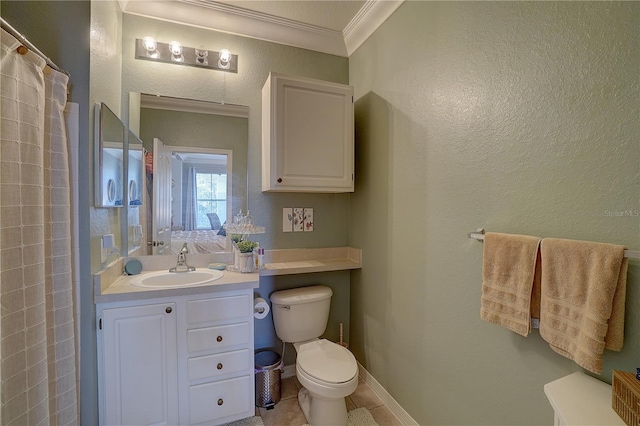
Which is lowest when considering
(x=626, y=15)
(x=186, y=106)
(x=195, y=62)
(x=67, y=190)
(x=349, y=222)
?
(x=349, y=222)

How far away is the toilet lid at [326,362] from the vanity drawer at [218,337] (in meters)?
0.39

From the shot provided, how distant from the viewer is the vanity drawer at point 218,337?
5.29 ft

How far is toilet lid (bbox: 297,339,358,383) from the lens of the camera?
1594 millimetres

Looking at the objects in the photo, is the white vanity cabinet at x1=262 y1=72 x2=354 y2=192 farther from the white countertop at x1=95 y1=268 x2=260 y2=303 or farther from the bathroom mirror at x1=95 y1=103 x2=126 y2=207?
the bathroom mirror at x1=95 y1=103 x2=126 y2=207

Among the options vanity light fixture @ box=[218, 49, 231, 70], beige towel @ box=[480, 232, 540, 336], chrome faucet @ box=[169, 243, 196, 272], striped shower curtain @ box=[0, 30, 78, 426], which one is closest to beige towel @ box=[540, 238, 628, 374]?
beige towel @ box=[480, 232, 540, 336]

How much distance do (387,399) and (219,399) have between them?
43.7 inches

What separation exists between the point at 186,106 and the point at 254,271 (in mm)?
1276

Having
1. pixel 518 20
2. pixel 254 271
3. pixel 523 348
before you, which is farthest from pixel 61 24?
pixel 523 348

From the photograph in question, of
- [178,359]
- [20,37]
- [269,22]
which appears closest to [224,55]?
[269,22]

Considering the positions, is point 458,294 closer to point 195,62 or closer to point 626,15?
point 626,15

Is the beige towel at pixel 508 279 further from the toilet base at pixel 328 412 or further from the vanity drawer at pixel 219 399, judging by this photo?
the vanity drawer at pixel 219 399

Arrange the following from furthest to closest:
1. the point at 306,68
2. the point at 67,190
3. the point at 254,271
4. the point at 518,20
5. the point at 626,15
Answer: the point at 306,68 → the point at 254,271 → the point at 67,190 → the point at 518,20 → the point at 626,15

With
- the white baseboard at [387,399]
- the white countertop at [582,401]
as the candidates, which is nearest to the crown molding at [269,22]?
the white countertop at [582,401]

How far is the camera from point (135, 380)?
4.94 feet
